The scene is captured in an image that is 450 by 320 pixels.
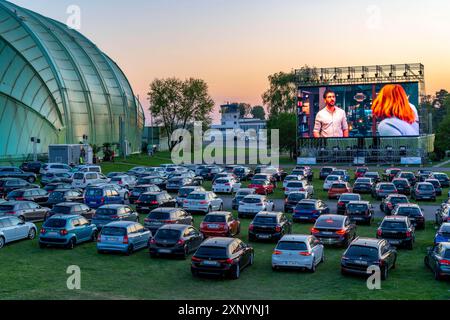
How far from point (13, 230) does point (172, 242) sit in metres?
7.65

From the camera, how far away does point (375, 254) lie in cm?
1861

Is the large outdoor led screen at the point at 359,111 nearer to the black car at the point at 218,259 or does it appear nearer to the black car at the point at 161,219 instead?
the black car at the point at 161,219

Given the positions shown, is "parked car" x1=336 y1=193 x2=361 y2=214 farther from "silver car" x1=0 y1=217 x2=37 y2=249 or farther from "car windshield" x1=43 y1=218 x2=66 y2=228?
"silver car" x1=0 y1=217 x2=37 y2=249

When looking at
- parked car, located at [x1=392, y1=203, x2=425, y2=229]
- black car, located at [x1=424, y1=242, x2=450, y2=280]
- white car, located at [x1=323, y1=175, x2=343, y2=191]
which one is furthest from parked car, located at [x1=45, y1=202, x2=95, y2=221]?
white car, located at [x1=323, y1=175, x2=343, y2=191]

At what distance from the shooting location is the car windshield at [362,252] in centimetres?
1862

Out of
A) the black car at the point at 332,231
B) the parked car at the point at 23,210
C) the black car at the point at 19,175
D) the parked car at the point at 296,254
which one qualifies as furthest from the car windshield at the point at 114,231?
the black car at the point at 19,175

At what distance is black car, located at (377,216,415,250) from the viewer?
2402cm

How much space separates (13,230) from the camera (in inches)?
976

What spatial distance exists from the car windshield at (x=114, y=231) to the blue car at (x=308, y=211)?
11.6 m

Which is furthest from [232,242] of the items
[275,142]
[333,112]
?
[275,142]

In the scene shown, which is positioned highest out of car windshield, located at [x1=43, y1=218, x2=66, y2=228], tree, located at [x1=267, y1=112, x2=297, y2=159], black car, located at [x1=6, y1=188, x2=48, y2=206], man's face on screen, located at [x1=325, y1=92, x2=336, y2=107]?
man's face on screen, located at [x1=325, y1=92, x2=336, y2=107]

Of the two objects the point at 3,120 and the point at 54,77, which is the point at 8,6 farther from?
the point at 3,120

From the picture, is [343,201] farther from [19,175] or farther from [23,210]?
[19,175]

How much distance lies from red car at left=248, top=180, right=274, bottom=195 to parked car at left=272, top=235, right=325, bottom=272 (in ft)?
80.2
